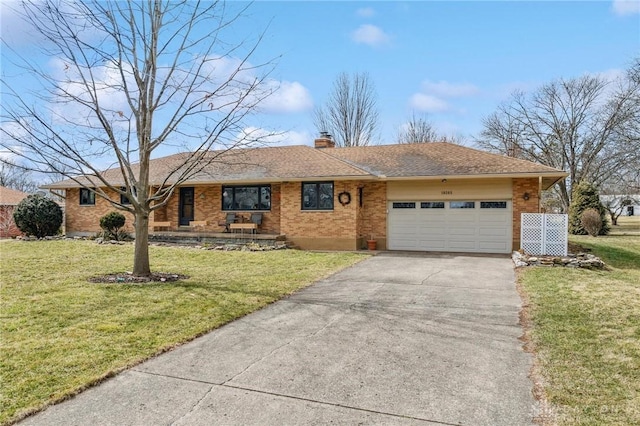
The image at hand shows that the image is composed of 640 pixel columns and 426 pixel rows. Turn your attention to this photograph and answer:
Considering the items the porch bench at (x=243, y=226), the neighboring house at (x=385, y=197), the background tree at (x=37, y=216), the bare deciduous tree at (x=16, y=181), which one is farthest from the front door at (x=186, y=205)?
the bare deciduous tree at (x=16, y=181)

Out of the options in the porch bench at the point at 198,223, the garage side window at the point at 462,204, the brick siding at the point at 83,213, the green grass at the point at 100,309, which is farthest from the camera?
the brick siding at the point at 83,213

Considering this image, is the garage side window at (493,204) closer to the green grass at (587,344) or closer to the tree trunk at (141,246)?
the green grass at (587,344)

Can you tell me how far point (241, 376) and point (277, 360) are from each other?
554mm

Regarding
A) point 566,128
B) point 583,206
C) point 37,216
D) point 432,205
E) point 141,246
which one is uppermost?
point 566,128

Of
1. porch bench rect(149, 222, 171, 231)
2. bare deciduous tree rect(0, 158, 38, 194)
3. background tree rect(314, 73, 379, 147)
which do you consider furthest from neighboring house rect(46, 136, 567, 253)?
bare deciduous tree rect(0, 158, 38, 194)

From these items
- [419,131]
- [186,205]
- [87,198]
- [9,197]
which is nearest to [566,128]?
[419,131]

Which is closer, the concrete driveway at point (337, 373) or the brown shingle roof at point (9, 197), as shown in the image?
the concrete driveway at point (337, 373)

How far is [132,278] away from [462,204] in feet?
38.0

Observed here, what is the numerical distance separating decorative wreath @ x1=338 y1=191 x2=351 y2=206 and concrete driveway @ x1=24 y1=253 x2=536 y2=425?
865 centimetres

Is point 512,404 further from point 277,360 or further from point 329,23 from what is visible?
point 329,23

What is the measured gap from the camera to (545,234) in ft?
40.4

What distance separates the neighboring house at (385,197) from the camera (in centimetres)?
1525

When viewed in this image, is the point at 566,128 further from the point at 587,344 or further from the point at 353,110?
the point at 587,344

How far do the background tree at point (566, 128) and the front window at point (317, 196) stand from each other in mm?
20144
